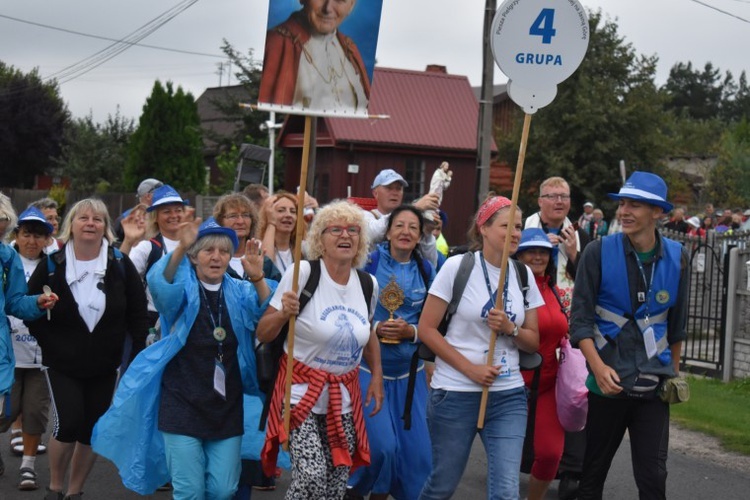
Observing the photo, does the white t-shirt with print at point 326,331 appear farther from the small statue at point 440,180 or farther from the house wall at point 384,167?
the house wall at point 384,167

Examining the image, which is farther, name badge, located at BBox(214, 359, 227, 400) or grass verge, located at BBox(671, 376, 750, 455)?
grass verge, located at BBox(671, 376, 750, 455)

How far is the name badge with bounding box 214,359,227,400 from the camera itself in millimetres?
5883

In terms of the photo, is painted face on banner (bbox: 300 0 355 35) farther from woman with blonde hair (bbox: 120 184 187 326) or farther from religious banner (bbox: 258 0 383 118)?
woman with blonde hair (bbox: 120 184 187 326)

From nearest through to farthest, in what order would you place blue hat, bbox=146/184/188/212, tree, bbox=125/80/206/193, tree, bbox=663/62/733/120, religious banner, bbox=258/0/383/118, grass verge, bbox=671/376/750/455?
religious banner, bbox=258/0/383/118
blue hat, bbox=146/184/188/212
grass verge, bbox=671/376/750/455
tree, bbox=125/80/206/193
tree, bbox=663/62/733/120

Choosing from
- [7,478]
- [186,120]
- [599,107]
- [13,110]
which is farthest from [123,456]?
[13,110]

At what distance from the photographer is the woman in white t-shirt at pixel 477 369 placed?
5.66 m

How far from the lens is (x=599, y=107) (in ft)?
129

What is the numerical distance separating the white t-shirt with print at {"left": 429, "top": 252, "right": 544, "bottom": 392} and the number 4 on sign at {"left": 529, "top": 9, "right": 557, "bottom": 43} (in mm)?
1310

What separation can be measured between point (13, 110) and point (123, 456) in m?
60.2

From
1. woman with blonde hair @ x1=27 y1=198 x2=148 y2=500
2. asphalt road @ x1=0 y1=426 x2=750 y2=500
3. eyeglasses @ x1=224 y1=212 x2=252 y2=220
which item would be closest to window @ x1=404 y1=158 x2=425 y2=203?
asphalt road @ x1=0 y1=426 x2=750 y2=500

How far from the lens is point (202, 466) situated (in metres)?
5.81

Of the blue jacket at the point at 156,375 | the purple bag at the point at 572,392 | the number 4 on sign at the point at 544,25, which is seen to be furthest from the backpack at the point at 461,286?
the number 4 on sign at the point at 544,25

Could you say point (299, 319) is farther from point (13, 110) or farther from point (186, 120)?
point (13, 110)

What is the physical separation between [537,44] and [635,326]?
1.67 meters
